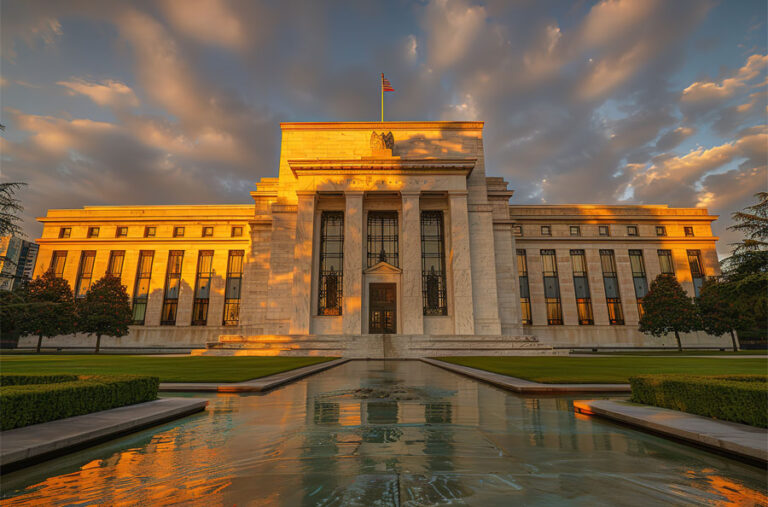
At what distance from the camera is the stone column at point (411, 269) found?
34.9m

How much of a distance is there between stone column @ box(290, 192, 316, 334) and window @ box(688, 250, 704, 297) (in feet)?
167

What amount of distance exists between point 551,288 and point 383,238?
25.7 metres

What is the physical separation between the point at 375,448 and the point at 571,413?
466 centimetres

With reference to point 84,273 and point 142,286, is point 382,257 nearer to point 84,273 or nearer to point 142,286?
point 142,286

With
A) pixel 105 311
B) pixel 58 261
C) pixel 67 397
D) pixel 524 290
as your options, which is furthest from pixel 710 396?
pixel 58 261

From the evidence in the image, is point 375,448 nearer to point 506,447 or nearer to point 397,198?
point 506,447

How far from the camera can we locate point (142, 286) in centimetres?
5159

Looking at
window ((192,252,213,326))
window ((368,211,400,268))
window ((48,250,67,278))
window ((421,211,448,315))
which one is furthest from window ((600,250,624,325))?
window ((48,250,67,278))

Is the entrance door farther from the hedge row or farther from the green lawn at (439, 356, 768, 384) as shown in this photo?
the hedge row

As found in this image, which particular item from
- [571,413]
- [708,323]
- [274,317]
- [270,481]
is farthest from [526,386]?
[708,323]

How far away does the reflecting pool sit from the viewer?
333cm

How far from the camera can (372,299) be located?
37.9 metres

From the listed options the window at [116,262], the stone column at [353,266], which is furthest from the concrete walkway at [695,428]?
the window at [116,262]

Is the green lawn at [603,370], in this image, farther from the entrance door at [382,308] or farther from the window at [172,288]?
the window at [172,288]
